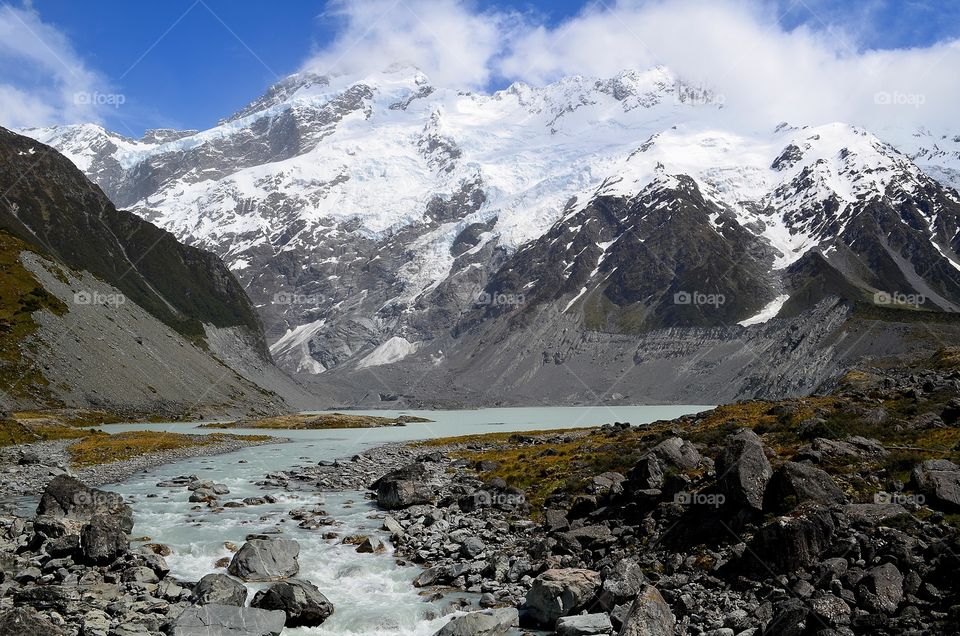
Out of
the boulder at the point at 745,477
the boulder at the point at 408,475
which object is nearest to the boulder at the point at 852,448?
the boulder at the point at 745,477

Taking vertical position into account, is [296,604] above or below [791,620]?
above

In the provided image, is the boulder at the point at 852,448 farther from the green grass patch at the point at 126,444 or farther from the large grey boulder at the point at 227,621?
the green grass patch at the point at 126,444


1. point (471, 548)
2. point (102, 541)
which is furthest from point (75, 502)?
point (471, 548)

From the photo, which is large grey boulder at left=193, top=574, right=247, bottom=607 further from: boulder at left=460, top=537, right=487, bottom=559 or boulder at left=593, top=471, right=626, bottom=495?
boulder at left=593, top=471, right=626, bottom=495

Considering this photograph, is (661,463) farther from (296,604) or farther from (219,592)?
(219,592)

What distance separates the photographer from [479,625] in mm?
22219

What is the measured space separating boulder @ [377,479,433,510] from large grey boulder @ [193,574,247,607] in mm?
18609

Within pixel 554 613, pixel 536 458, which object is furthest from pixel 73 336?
pixel 554 613

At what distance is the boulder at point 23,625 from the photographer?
65.6 feet

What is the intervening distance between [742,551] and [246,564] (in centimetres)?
1918

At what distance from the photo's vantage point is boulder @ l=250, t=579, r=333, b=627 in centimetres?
2403

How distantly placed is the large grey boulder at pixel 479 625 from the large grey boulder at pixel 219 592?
7437 mm

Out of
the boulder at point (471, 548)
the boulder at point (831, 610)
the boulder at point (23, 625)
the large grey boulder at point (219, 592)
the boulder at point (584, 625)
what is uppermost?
the boulder at point (23, 625)

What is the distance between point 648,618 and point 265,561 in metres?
15.9
